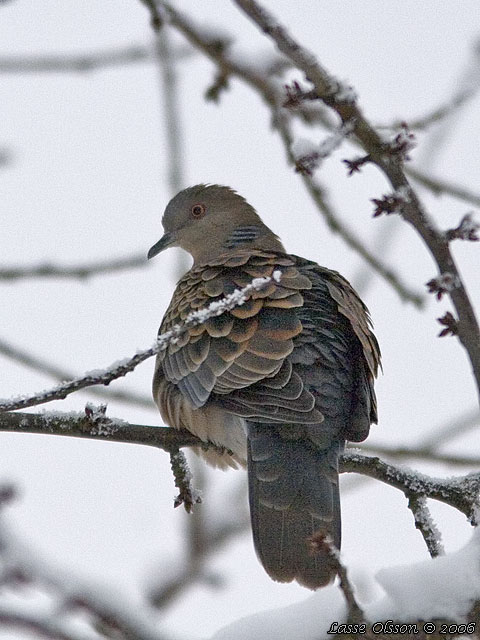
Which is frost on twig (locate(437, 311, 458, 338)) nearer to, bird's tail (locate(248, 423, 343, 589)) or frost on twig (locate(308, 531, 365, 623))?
frost on twig (locate(308, 531, 365, 623))

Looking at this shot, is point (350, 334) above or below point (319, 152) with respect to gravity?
above

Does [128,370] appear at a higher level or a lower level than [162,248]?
lower

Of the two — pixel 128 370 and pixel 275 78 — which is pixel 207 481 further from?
pixel 128 370

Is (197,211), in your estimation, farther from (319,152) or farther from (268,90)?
(319,152)

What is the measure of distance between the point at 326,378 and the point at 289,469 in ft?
1.57

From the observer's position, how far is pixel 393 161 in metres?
2.15

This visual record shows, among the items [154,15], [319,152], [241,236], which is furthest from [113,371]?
[241,236]

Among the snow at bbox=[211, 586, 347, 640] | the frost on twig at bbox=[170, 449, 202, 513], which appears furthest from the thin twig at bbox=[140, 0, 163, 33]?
the snow at bbox=[211, 586, 347, 640]

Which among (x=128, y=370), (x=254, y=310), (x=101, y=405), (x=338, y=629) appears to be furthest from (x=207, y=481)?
(x=338, y=629)

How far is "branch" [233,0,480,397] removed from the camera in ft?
6.86

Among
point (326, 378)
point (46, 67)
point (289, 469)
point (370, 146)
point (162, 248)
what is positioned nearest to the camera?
point (370, 146)

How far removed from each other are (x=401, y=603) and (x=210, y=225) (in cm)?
421

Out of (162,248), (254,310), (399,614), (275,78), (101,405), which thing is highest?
(162,248)

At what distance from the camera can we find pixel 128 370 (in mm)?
2648
